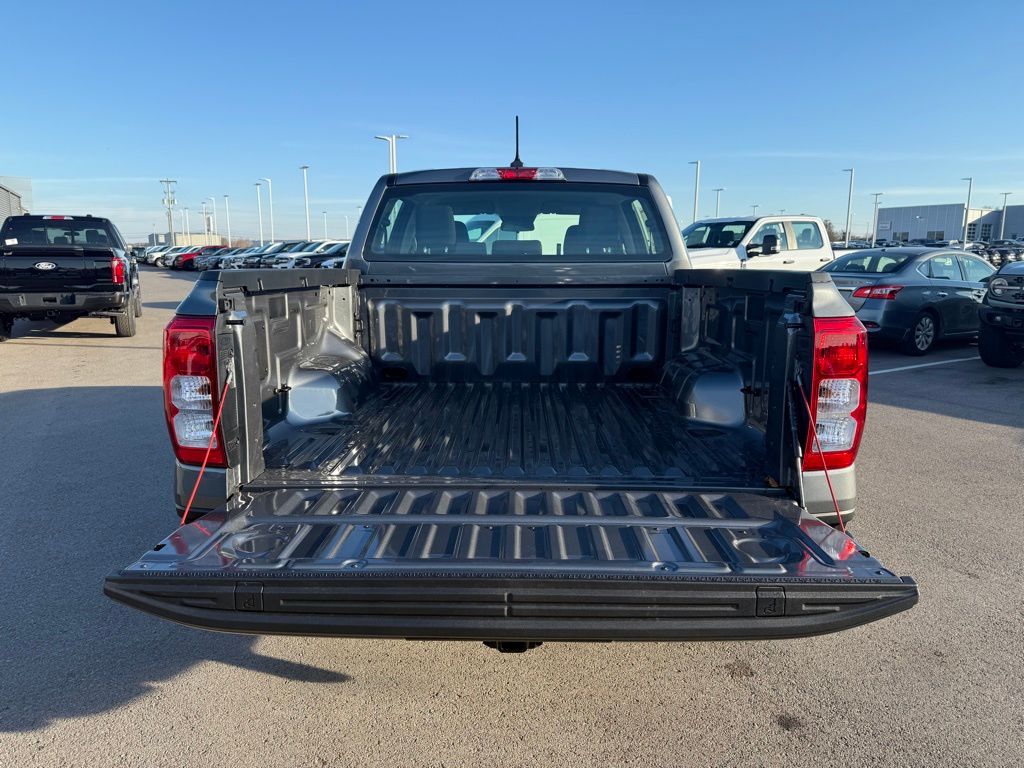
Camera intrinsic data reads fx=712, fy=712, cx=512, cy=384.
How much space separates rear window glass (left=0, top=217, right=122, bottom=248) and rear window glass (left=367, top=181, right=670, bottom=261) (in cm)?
1083

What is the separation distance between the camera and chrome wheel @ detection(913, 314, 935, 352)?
11.1 metres

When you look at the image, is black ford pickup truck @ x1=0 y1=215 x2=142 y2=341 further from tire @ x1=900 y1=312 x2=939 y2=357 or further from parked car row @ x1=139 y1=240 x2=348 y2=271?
tire @ x1=900 y1=312 x2=939 y2=357

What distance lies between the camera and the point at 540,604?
1945 millimetres

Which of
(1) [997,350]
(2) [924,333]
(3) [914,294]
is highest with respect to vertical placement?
(3) [914,294]

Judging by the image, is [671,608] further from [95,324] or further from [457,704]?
[95,324]

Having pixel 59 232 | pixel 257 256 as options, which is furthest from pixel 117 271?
pixel 257 256

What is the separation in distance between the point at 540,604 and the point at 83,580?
9.41 ft

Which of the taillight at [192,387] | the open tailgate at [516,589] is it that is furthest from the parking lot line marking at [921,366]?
the taillight at [192,387]

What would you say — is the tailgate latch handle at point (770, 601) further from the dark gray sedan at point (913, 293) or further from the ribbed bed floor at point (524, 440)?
the dark gray sedan at point (913, 293)

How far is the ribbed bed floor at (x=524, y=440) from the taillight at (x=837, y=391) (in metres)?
0.28

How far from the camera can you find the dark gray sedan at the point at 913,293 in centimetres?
1094

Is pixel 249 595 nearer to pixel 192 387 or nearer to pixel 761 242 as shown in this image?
pixel 192 387

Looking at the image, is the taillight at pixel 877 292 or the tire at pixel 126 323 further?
the tire at pixel 126 323

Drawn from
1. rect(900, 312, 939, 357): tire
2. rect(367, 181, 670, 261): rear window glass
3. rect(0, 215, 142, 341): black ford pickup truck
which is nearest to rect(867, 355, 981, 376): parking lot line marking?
rect(900, 312, 939, 357): tire
